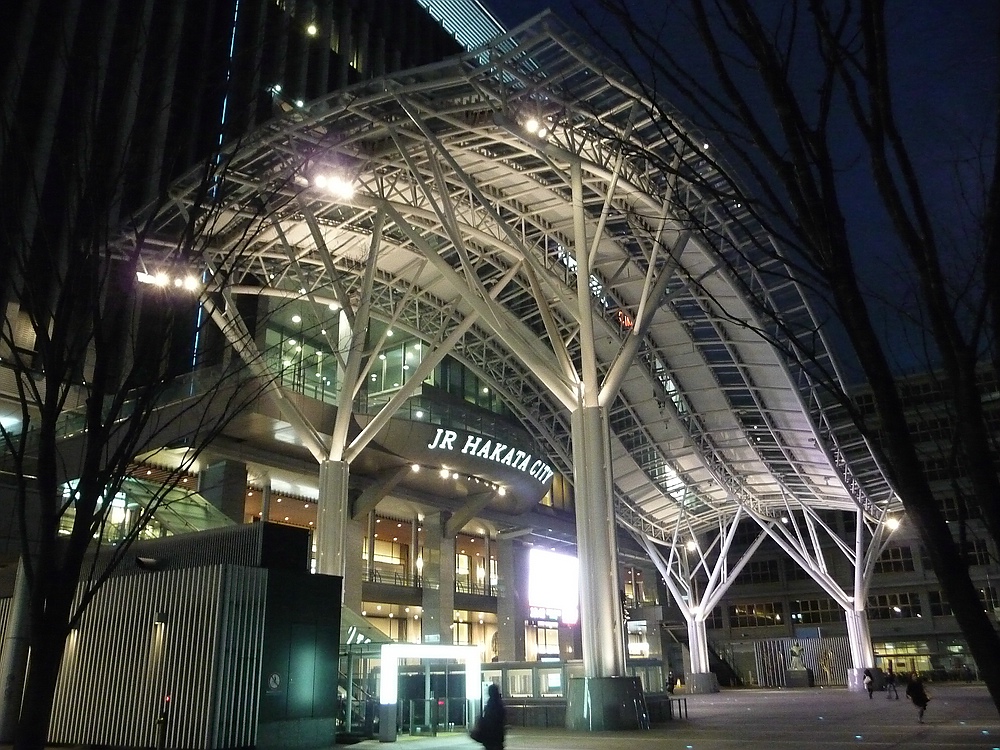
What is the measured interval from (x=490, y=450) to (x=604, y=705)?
17594mm

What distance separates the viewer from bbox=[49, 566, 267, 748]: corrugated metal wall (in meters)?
14.5

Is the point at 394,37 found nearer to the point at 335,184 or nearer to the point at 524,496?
the point at 524,496

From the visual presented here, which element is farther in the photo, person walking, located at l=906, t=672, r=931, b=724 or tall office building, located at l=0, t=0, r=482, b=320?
person walking, located at l=906, t=672, r=931, b=724

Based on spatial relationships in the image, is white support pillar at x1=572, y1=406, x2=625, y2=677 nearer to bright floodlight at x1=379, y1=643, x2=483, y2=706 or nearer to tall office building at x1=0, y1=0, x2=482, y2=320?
bright floodlight at x1=379, y1=643, x2=483, y2=706

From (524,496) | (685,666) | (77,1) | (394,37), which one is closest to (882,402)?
(524,496)

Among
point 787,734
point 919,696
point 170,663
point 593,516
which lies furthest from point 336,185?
point 919,696

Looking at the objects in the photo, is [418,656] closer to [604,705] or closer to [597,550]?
[604,705]

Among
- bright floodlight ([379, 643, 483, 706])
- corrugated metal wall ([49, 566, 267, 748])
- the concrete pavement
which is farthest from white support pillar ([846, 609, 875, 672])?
corrugated metal wall ([49, 566, 267, 748])

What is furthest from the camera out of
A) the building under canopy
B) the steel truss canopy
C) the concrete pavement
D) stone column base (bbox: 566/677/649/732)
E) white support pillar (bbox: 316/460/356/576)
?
white support pillar (bbox: 316/460/356/576)

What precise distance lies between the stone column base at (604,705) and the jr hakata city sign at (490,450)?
52.0 ft

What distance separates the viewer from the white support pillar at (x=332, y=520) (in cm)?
2450

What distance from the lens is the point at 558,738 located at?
1762 cm

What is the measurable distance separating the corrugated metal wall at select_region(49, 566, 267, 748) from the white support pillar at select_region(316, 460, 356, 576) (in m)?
8.43

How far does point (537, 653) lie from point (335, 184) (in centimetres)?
3335
